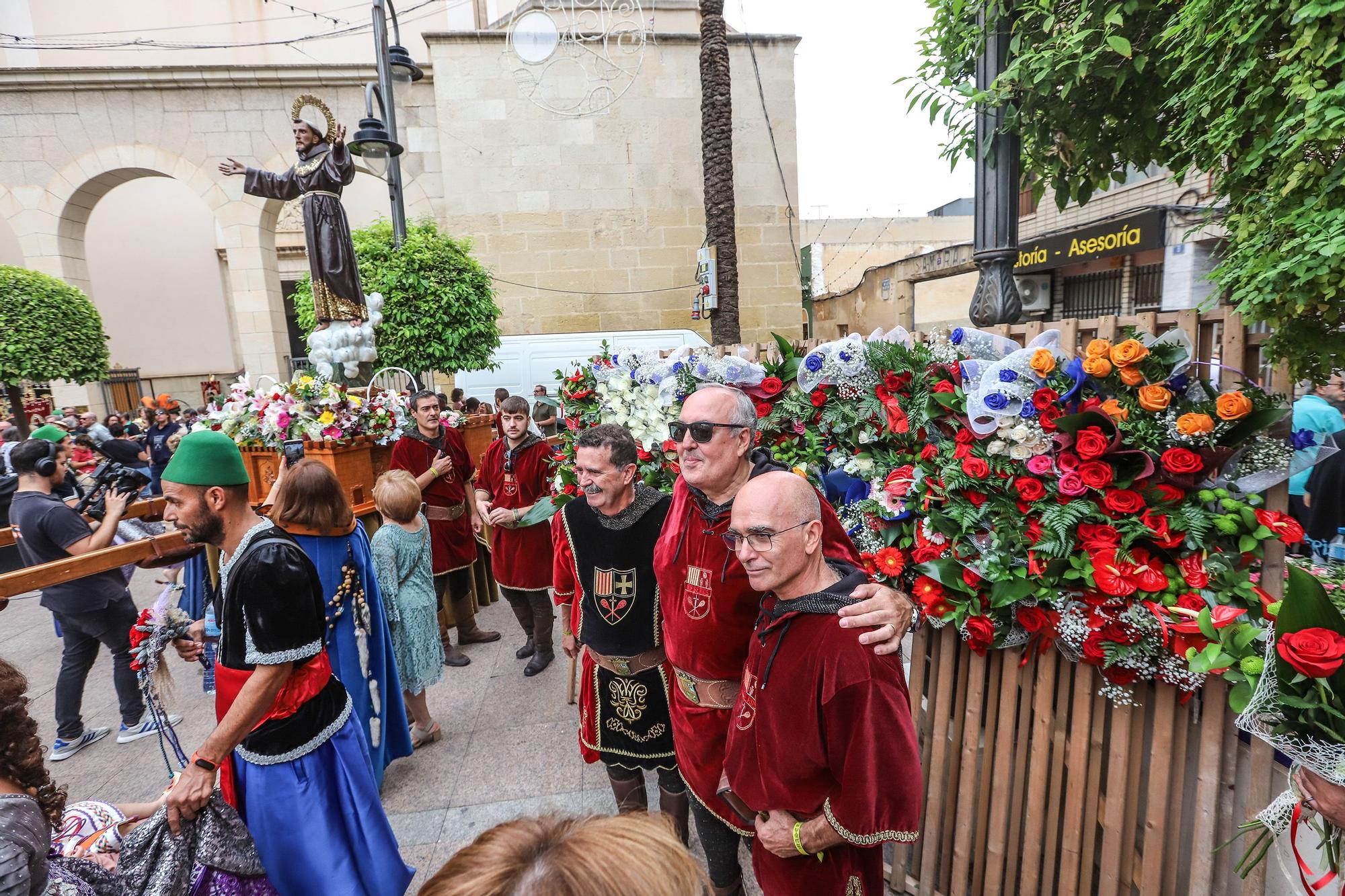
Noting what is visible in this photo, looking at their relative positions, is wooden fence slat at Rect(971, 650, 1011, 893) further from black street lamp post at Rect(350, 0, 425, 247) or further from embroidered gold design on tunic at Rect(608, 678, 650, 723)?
black street lamp post at Rect(350, 0, 425, 247)

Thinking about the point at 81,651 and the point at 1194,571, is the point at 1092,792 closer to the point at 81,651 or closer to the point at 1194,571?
the point at 1194,571

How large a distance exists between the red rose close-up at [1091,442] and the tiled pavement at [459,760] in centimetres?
A: 241

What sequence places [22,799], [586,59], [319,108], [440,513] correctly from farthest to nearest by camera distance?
[586,59], [319,108], [440,513], [22,799]

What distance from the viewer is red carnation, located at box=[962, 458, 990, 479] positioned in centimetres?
227

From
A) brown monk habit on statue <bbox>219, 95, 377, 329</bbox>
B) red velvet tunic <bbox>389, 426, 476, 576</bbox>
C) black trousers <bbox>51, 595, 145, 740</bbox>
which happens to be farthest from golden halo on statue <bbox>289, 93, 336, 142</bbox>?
black trousers <bbox>51, 595, 145, 740</bbox>

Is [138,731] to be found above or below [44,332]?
below

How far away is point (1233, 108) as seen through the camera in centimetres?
270

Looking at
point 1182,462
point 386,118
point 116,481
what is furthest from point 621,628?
point 386,118

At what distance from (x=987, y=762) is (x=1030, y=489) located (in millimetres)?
1091

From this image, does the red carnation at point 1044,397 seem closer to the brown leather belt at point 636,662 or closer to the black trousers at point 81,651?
the brown leather belt at point 636,662

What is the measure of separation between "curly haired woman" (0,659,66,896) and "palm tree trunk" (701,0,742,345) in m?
9.74

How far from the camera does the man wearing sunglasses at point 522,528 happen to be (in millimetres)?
4984

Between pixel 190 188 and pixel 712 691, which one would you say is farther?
pixel 190 188

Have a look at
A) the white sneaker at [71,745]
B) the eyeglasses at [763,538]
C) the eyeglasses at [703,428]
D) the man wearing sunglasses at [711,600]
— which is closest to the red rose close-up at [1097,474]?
the man wearing sunglasses at [711,600]
